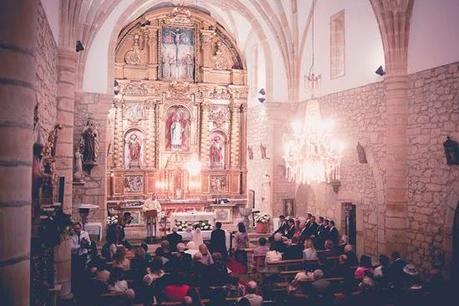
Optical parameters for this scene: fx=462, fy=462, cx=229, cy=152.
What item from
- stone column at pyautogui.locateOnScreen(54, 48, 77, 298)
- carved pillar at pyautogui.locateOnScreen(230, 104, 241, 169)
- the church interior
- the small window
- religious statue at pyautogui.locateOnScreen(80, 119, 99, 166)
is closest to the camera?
the church interior

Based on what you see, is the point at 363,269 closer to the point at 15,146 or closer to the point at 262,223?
the point at 15,146

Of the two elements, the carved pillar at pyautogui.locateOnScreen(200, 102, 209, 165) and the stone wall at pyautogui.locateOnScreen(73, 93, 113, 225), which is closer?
the stone wall at pyautogui.locateOnScreen(73, 93, 113, 225)

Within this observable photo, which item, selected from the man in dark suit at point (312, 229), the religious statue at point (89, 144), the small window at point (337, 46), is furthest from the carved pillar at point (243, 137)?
the man in dark suit at point (312, 229)

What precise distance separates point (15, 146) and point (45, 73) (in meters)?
4.33

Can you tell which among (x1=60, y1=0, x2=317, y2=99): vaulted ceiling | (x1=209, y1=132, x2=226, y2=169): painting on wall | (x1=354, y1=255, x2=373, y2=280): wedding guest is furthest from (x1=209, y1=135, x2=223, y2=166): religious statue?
(x1=354, y1=255, x2=373, y2=280): wedding guest

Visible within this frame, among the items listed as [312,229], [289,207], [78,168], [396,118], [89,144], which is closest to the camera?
[396,118]

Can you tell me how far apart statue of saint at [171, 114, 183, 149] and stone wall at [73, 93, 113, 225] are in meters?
5.40

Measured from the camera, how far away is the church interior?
21.2 feet

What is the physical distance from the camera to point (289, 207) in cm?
1683

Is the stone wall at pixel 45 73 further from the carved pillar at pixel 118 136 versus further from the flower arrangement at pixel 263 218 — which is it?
the carved pillar at pixel 118 136

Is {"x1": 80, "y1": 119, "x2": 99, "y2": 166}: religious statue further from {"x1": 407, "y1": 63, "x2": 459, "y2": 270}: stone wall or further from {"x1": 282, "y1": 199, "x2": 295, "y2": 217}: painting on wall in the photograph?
{"x1": 407, "y1": 63, "x2": 459, "y2": 270}: stone wall

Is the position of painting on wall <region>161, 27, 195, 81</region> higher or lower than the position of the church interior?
higher

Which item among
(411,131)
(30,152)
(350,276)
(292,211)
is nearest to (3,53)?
(30,152)

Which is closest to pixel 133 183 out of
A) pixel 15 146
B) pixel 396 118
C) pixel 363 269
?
pixel 396 118
